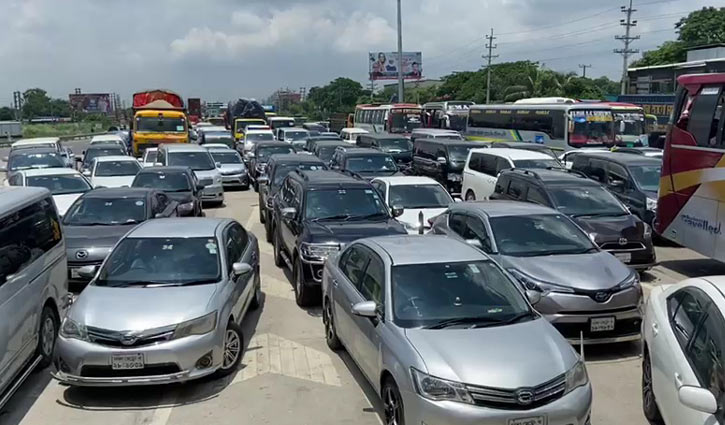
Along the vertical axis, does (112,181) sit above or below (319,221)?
below

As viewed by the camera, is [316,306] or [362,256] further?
[316,306]

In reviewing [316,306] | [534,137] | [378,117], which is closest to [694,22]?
[378,117]

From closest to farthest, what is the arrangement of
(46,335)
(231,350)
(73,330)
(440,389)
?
(440,389)
(73,330)
(231,350)
(46,335)

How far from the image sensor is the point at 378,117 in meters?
42.3

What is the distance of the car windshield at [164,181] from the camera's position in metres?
16.2

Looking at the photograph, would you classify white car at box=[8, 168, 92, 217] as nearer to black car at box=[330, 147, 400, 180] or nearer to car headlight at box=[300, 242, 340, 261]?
black car at box=[330, 147, 400, 180]

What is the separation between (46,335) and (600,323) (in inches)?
244

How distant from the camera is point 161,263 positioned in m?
7.88

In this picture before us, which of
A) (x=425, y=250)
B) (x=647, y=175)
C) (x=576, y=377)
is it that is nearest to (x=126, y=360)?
(x=425, y=250)

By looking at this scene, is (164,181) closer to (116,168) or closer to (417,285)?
(116,168)

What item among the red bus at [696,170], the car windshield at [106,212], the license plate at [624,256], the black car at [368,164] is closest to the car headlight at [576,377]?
the license plate at [624,256]

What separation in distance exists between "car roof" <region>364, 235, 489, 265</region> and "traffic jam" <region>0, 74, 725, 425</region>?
0.10 feet

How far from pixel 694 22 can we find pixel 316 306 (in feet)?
241

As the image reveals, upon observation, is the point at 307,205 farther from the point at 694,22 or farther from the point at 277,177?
the point at 694,22
